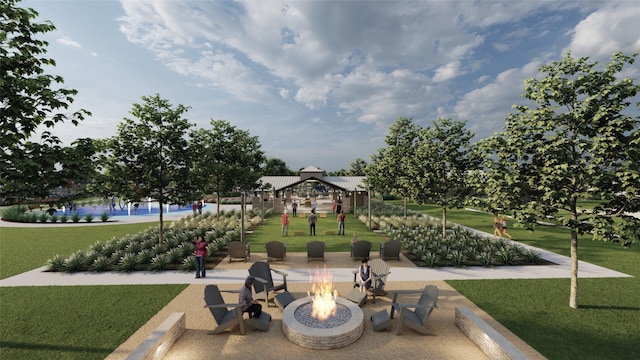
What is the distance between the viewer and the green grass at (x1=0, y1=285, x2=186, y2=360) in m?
6.38

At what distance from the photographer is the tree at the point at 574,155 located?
727 cm

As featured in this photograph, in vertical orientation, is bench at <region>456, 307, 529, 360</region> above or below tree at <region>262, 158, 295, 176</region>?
below

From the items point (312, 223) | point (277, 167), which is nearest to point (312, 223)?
point (312, 223)

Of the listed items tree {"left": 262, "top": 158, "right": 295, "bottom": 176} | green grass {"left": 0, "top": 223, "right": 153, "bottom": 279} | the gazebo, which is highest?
tree {"left": 262, "top": 158, "right": 295, "bottom": 176}

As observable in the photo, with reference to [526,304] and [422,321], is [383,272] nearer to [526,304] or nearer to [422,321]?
[422,321]

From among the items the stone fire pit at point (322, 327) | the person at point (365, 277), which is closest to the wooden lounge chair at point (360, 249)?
the person at point (365, 277)

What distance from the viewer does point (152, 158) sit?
47.8 feet

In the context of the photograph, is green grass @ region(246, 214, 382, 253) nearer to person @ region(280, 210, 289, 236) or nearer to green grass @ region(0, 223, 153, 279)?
person @ region(280, 210, 289, 236)

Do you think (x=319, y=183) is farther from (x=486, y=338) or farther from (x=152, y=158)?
(x=486, y=338)

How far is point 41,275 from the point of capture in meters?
11.3

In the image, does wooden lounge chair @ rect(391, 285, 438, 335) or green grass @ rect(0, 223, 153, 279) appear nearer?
wooden lounge chair @ rect(391, 285, 438, 335)

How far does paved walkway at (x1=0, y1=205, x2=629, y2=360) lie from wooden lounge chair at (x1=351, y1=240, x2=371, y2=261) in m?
0.51

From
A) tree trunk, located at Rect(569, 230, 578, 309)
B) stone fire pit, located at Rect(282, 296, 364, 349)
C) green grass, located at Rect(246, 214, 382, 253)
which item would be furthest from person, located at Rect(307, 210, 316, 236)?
tree trunk, located at Rect(569, 230, 578, 309)

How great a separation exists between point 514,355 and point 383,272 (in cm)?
437
